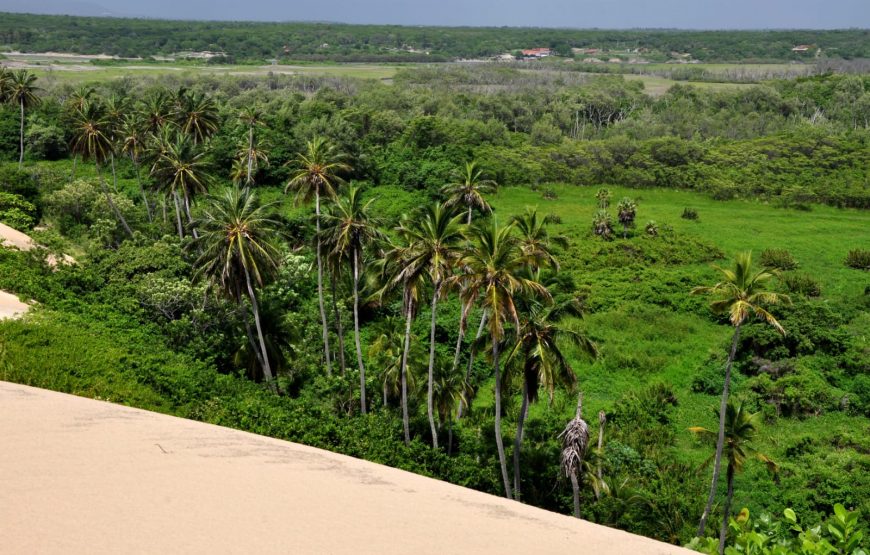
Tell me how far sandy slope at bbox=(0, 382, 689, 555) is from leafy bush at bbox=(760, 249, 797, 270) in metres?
41.4

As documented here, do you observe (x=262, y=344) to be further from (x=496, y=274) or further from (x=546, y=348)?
(x=546, y=348)

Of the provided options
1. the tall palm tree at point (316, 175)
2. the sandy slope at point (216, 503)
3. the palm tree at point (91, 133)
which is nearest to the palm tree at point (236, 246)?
the tall palm tree at point (316, 175)

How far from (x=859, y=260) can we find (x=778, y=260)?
5445 millimetres

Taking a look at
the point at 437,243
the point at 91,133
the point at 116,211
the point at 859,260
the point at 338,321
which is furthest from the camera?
the point at 859,260

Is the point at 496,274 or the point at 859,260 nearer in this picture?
the point at 496,274

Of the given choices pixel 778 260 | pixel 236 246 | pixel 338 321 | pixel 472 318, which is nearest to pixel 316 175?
pixel 236 246

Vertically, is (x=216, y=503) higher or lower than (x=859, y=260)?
higher

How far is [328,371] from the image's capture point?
96.8 ft

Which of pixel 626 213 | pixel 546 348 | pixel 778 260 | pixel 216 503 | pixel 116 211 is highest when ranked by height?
pixel 216 503

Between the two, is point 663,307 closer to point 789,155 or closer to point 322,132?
point 322,132

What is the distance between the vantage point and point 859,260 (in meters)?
47.7

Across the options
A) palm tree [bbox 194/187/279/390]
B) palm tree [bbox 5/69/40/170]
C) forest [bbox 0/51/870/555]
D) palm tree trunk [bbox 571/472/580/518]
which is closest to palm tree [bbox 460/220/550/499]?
forest [bbox 0/51/870/555]

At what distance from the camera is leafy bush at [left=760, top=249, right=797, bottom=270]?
156ft

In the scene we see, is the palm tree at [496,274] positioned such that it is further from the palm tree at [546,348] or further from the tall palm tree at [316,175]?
the tall palm tree at [316,175]
